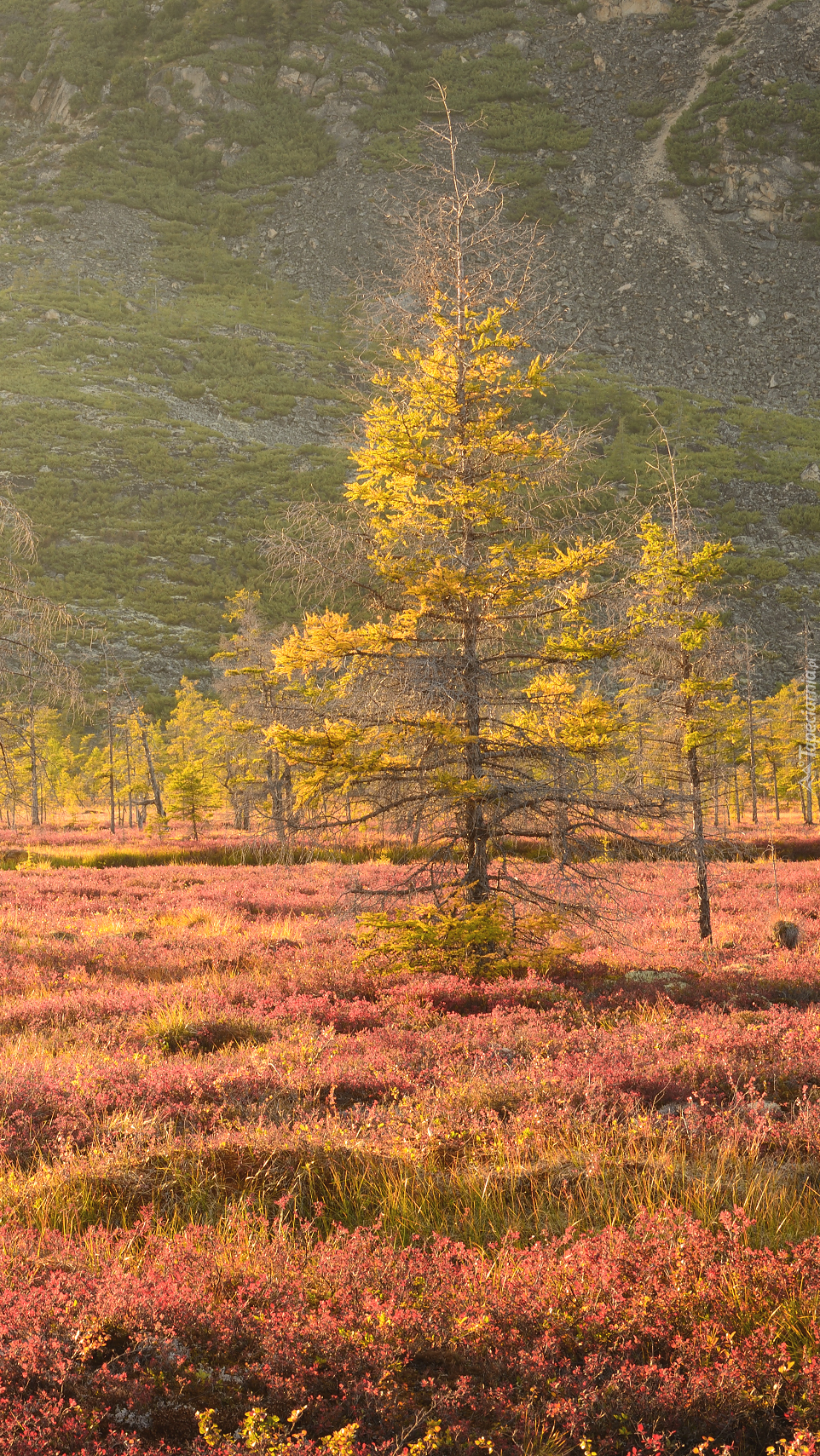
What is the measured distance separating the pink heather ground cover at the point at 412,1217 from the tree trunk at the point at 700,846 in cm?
409

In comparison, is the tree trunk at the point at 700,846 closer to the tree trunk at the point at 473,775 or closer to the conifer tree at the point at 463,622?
the conifer tree at the point at 463,622

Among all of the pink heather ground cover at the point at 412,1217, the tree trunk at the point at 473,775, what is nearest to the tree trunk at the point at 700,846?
the pink heather ground cover at the point at 412,1217

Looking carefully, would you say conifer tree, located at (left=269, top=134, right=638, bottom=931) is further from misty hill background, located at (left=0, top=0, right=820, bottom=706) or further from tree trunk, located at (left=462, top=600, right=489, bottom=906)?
misty hill background, located at (left=0, top=0, right=820, bottom=706)

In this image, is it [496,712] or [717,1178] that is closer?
[717,1178]

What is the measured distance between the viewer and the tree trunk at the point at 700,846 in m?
12.7

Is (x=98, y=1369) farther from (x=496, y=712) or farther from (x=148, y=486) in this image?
(x=148, y=486)

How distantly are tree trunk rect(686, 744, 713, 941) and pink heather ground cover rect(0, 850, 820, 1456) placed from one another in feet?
13.4

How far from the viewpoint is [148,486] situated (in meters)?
96.1

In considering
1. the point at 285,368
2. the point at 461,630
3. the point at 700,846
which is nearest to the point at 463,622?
the point at 461,630

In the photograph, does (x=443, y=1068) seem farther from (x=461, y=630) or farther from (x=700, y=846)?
(x=700, y=846)

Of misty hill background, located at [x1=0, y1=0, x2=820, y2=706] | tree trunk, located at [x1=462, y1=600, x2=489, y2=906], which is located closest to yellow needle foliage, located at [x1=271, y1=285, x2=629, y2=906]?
tree trunk, located at [x1=462, y1=600, x2=489, y2=906]

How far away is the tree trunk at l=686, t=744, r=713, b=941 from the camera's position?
41.8 ft

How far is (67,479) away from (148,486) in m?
9.18

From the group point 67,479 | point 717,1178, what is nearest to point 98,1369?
point 717,1178
